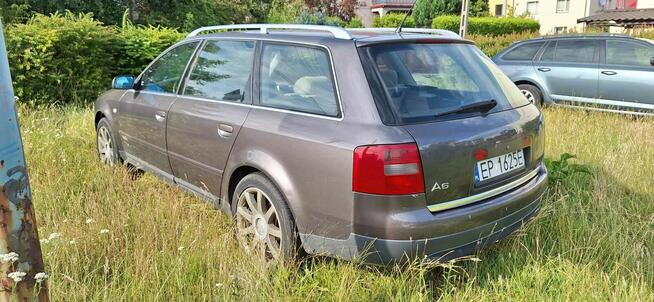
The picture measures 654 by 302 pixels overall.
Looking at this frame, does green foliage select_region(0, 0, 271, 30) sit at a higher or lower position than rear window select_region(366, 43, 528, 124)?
higher

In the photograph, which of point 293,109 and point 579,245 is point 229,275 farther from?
point 579,245

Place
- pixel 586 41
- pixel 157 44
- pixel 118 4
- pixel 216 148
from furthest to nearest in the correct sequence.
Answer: pixel 118 4 < pixel 157 44 < pixel 586 41 < pixel 216 148

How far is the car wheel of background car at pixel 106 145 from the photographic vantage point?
505cm

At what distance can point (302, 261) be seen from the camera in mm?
2906

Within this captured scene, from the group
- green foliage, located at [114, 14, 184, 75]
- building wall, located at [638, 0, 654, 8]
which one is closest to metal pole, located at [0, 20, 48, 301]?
green foliage, located at [114, 14, 184, 75]

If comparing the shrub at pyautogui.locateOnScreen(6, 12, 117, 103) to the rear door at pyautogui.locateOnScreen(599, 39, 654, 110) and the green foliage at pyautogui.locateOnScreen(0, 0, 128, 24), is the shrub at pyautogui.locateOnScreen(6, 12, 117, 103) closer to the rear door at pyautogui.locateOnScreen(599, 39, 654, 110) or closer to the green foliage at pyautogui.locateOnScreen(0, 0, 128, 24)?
the green foliage at pyautogui.locateOnScreen(0, 0, 128, 24)

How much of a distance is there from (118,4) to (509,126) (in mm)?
15133

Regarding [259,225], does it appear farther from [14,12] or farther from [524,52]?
[14,12]

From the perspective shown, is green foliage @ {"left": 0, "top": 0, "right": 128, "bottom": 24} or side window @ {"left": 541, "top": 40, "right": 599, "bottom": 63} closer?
side window @ {"left": 541, "top": 40, "right": 599, "bottom": 63}

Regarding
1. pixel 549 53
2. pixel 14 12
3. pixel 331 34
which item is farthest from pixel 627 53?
pixel 14 12

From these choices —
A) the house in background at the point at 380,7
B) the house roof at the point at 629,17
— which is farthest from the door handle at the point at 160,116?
the house in background at the point at 380,7

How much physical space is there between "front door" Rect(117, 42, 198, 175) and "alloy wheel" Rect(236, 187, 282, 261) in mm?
1170

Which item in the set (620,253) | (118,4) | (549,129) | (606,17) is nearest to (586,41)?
(549,129)

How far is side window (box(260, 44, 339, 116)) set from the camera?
2.84m
